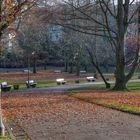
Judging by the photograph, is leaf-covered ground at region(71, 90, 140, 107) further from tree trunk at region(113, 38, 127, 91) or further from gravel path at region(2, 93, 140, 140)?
tree trunk at region(113, 38, 127, 91)

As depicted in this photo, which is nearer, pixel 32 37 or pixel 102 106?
pixel 102 106

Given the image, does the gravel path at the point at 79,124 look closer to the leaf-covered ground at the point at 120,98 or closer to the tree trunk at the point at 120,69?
the leaf-covered ground at the point at 120,98

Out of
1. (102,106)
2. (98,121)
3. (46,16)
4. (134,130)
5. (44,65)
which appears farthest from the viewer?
(44,65)

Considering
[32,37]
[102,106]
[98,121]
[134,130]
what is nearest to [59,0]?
[102,106]

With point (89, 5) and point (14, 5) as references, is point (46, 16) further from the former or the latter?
point (14, 5)

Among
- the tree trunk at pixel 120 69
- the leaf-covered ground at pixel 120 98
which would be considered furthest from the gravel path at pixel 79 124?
the tree trunk at pixel 120 69

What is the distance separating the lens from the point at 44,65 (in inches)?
3959

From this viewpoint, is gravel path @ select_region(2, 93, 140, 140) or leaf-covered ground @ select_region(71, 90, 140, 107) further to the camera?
leaf-covered ground @ select_region(71, 90, 140, 107)

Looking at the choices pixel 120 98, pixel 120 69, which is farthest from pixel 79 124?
pixel 120 69

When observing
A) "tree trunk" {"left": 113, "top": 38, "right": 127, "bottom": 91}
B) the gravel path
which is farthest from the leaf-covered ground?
"tree trunk" {"left": 113, "top": 38, "right": 127, "bottom": 91}

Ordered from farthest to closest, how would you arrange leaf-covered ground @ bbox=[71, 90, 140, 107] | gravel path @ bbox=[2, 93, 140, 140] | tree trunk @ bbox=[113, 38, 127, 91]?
tree trunk @ bbox=[113, 38, 127, 91]
leaf-covered ground @ bbox=[71, 90, 140, 107]
gravel path @ bbox=[2, 93, 140, 140]

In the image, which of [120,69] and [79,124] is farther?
[120,69]

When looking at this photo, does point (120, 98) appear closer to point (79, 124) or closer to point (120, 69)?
point (120, 69)

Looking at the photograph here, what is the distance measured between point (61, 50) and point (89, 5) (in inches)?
1740
